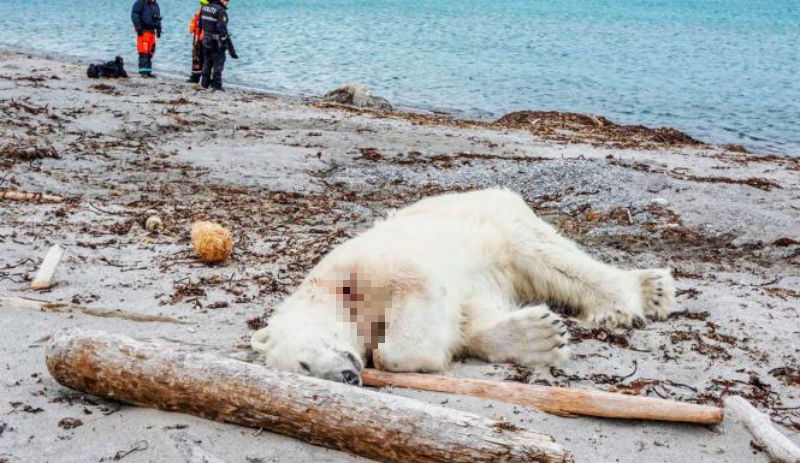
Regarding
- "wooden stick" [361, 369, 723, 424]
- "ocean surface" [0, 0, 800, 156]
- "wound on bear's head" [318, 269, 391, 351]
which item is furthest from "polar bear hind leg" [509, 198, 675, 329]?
"ocean surface" [0, 0, 800, 156]

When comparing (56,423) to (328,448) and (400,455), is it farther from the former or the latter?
(400,455)

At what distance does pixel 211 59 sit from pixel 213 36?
2.05ft

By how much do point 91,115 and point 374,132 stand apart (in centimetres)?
478

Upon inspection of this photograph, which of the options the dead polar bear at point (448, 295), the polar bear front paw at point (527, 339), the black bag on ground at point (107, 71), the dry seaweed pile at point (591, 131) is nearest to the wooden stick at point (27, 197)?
the dead polar bear at point (448, 295)

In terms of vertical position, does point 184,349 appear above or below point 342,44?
below

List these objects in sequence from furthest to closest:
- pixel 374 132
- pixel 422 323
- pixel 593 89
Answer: pixel 593 89 < pixel 374 132 < pixel 422 323

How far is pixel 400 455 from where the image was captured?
3004 mm

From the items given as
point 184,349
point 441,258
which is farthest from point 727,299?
point 184,349

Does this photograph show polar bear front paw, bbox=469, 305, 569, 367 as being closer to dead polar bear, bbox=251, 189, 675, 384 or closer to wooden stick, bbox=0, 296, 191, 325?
dead polar bear, bbox=251, 189, 675, 384

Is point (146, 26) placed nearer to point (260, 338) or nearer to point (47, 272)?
point (47, 272)

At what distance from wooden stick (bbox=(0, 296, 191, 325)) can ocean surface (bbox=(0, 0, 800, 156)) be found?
18393mm

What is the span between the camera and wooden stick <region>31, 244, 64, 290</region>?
5492mm

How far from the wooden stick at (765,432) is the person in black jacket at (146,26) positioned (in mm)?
20396

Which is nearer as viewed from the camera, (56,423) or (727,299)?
(56,423)
